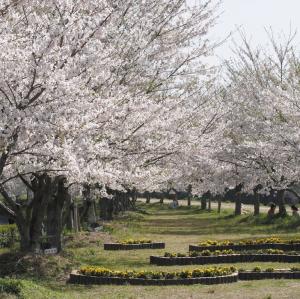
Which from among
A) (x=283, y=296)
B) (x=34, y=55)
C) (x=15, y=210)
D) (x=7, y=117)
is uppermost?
(x=34, y=55)

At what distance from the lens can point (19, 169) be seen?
13.3 meters

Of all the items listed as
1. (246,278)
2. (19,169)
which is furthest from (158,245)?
(19,169)

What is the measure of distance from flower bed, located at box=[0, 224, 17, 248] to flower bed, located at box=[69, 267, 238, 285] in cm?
946

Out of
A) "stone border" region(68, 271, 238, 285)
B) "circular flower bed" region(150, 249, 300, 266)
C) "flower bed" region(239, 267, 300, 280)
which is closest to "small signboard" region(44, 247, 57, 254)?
"circular flower bed" region(150, 249, 300, 266)

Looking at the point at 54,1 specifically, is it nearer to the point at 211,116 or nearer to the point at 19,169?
the point at 19,169

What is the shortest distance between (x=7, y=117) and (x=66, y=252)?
35.6ft

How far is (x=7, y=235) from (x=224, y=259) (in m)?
10.6

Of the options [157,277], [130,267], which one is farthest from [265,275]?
[130,267]

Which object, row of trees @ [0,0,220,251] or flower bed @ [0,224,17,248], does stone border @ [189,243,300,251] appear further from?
flower bed @ [0,224,17,248]

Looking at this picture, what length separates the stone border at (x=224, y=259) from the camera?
61.0 ft

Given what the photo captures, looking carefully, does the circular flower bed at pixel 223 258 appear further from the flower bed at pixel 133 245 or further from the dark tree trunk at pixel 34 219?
the flower bed at pixel 133 245

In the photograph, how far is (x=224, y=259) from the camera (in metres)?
18.8

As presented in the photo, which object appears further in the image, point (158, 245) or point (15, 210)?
point (158, 245)

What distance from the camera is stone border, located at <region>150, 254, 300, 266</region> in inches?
732
